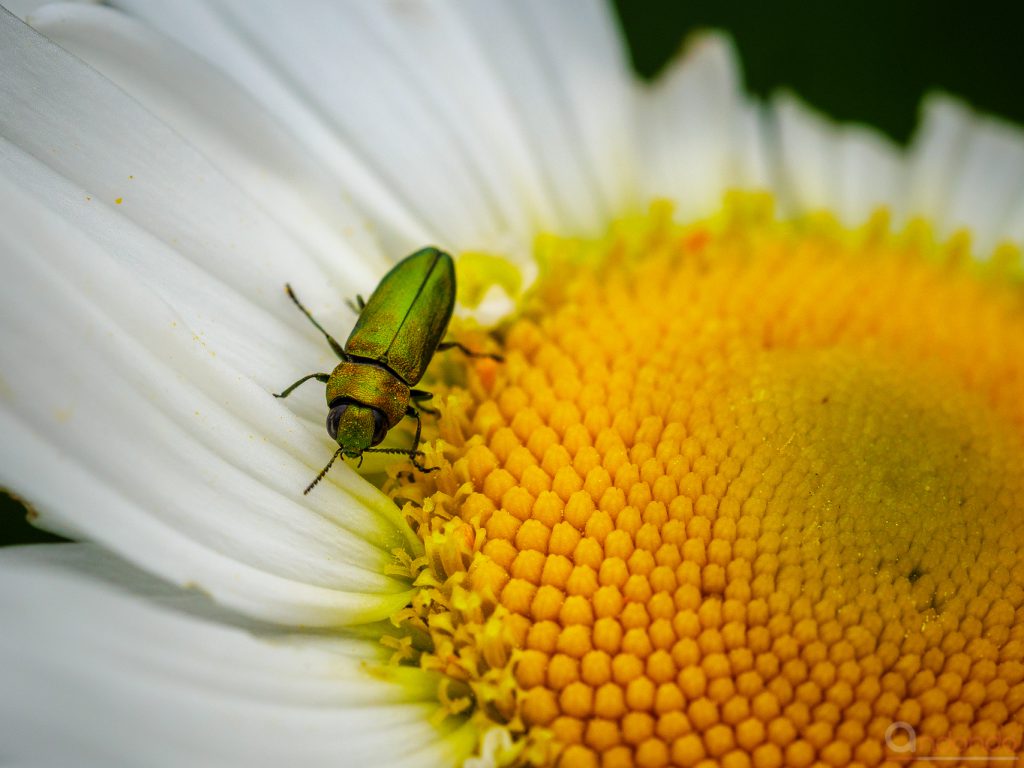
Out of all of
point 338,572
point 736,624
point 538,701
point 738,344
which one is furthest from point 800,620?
point 338,572

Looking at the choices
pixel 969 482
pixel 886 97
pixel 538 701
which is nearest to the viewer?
pixel 538 701

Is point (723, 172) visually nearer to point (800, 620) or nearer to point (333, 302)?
point (333, 302)

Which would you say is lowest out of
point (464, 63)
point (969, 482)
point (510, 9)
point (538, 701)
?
point (538, 701)

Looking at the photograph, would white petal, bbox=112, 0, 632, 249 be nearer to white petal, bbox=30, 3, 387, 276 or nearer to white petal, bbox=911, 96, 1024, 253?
white petal, bbox=30, 3, 387, 276

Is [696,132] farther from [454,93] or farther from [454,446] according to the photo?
[454,446]

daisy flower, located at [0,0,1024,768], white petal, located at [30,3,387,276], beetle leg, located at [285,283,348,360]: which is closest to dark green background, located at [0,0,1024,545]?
daisy flower, located at [0,0,1024,768]

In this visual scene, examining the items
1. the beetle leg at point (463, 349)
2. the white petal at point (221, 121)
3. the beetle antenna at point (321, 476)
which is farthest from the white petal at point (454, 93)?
the beetle antenna at point (321, 476)
